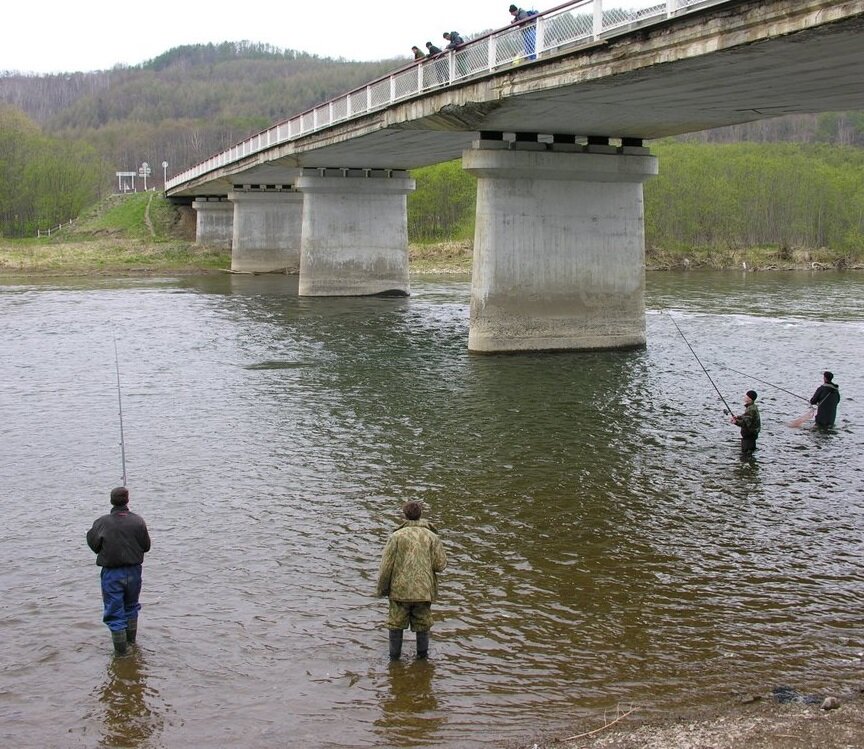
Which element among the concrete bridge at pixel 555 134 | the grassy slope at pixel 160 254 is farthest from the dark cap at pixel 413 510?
the grassy slope at pixel 160 254

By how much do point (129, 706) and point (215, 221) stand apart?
68180 mm

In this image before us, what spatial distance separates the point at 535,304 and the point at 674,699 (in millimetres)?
19749

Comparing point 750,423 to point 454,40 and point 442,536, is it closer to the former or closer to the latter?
point 442,536

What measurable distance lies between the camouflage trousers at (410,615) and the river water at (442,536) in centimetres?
39

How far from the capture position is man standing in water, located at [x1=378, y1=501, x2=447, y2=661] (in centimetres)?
785

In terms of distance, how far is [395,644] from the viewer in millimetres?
8055

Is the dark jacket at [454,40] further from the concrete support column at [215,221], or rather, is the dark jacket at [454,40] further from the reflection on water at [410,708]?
the concrete support column at [215,221]

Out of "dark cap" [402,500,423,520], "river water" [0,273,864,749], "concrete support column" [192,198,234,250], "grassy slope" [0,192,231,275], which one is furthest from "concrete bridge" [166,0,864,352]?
"concrete support column" [192,198,234,250]

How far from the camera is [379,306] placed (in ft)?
131

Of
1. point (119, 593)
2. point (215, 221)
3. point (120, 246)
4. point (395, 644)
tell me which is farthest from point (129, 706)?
point (215, 221)

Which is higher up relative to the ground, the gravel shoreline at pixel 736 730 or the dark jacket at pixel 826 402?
the dark jacket at pixel 826 402

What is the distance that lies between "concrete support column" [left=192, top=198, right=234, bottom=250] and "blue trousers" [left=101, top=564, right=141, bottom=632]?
65951 millimetres

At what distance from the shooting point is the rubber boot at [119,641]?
8.18 metres

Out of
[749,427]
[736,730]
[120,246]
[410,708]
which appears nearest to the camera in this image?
[736,730]
